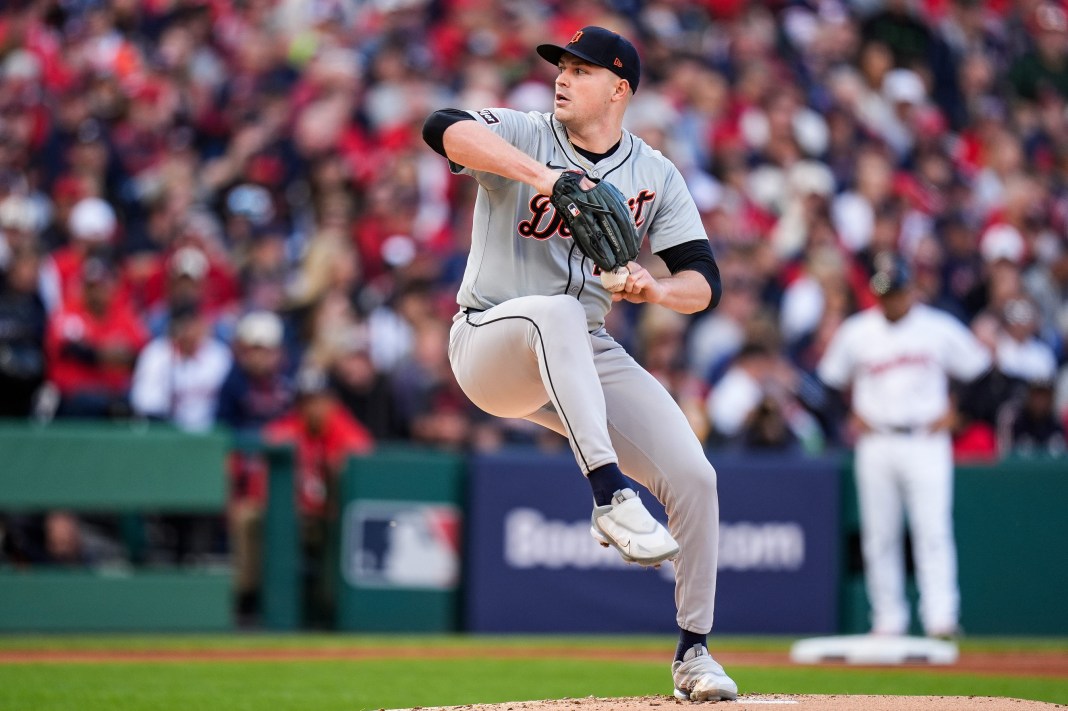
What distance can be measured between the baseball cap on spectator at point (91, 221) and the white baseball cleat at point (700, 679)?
22.7 ft

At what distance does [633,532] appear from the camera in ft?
15.3

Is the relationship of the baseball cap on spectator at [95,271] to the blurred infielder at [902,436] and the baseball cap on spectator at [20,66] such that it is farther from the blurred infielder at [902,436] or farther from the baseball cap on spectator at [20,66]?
the blurred infielder at [902,436]

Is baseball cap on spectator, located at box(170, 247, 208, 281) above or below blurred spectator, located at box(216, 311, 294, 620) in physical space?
above

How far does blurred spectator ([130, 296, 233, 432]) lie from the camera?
1016 cm

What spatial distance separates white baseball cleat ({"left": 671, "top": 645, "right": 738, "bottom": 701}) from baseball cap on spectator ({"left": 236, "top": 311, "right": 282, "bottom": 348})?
17.4 feet

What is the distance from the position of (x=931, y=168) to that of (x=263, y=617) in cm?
775

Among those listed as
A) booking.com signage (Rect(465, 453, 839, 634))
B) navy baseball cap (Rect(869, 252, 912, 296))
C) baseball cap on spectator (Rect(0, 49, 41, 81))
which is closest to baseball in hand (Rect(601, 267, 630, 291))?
navy baseball cap (Rect(869, 252, 912, 296))

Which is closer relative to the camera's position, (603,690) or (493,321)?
(493,321)

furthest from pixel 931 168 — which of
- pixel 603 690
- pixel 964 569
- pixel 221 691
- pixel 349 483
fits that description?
pixel 221 691

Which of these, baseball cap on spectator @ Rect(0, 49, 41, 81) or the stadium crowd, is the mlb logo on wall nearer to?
the stadium crowd

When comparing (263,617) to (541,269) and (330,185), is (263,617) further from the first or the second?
(541,269)

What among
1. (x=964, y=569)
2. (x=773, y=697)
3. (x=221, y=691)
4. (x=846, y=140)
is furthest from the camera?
(x=846, y=140)

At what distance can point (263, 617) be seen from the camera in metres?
9.91

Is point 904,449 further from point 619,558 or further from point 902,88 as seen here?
point 902,88
